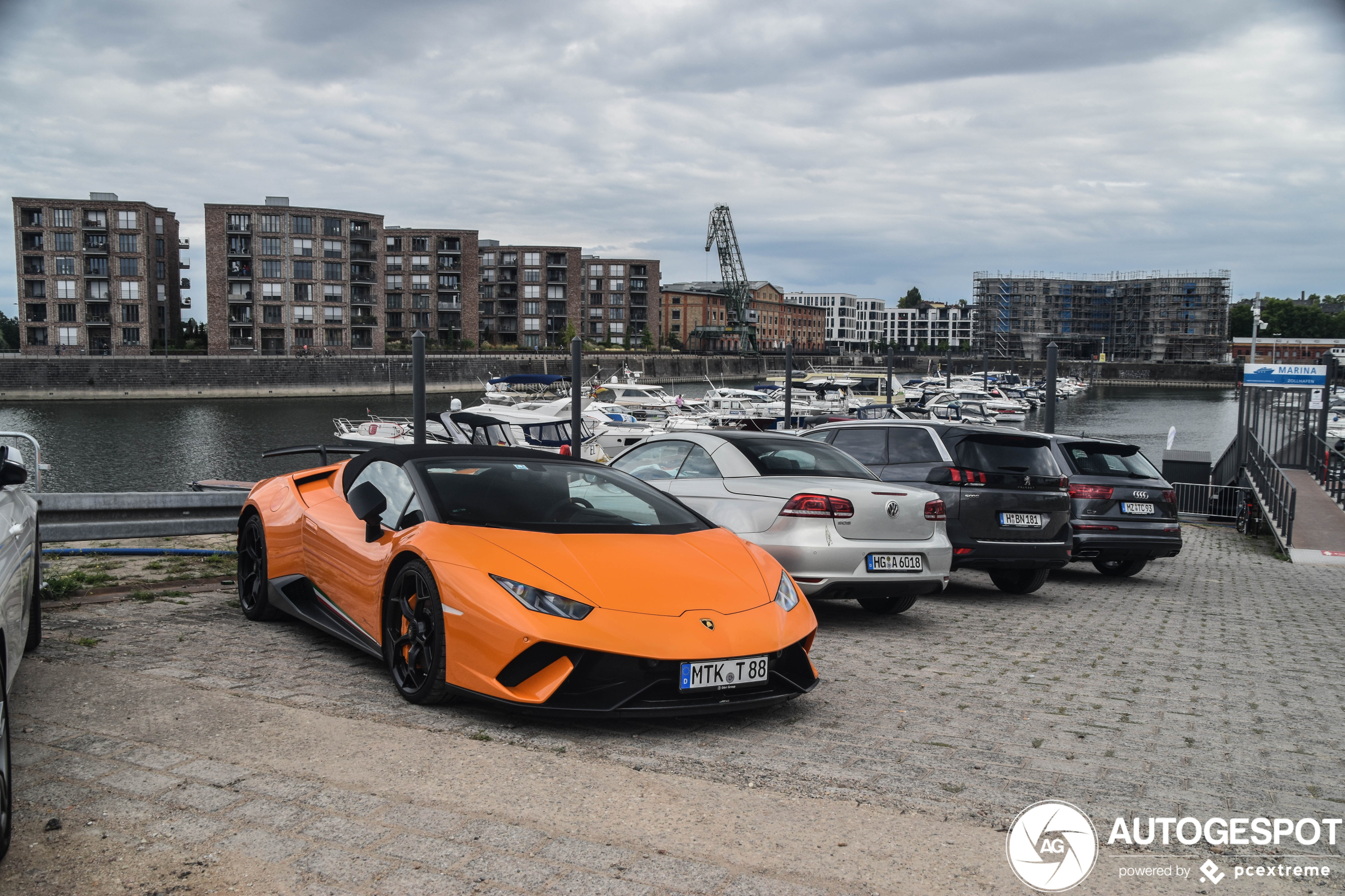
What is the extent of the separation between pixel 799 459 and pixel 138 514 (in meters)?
7.40

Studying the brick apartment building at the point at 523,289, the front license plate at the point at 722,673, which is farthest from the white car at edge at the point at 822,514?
the brick apartment building at the point at 523,289

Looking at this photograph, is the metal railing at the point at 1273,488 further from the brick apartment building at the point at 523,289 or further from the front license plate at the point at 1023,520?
the brick apartment building at the point at 523,289

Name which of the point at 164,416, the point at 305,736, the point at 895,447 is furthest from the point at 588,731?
the point at 164,416

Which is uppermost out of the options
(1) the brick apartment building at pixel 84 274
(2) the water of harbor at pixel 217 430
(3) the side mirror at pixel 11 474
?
(1) the brick apartment building at pixel 84 274

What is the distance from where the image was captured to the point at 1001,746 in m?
4.45

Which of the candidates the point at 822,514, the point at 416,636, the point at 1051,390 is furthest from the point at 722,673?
the point at 1051,390

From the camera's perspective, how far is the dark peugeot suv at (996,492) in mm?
9117

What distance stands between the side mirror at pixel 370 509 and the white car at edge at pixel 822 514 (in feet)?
9.33

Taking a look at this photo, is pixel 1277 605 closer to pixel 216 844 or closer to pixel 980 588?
pixel 980 588

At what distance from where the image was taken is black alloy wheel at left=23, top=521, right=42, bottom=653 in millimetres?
4911

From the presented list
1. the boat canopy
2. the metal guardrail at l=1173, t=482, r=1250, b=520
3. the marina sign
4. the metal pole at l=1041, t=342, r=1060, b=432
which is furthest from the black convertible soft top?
the boat canopy

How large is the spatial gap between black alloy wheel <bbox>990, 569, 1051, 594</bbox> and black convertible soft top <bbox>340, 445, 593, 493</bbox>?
568 centimetres

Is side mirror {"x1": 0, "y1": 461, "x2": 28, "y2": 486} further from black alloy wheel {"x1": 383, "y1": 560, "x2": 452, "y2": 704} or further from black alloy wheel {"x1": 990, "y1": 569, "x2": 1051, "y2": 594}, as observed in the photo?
black alloy wheel {"x1": 990, "y1": 569, "x2": 1051, "y2": 594}

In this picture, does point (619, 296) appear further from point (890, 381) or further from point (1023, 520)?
point (1023, 520)
